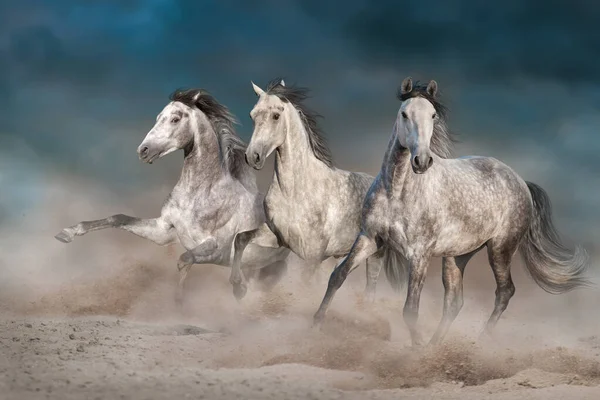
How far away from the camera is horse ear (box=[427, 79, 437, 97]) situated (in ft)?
28.8

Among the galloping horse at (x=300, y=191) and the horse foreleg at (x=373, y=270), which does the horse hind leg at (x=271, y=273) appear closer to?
the galloping horse at (x=300, y=191)

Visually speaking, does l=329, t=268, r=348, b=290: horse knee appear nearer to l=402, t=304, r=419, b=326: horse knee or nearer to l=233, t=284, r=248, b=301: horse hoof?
l=402, t=304, r=419, b=326: horse knee

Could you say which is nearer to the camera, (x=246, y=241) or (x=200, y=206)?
(x=246, y=241)

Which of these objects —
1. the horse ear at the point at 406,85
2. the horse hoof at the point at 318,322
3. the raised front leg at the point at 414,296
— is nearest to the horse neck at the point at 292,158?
the horse ear at the point at 406,85

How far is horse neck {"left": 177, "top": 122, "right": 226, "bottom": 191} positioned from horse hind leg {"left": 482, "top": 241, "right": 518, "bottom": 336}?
3366mm

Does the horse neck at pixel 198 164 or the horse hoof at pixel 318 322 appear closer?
the horse hoof at pixel 318 322

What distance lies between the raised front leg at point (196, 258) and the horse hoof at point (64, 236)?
1.29 meters

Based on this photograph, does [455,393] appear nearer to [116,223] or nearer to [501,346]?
[501,346]

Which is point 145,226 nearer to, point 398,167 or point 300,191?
point 300,191

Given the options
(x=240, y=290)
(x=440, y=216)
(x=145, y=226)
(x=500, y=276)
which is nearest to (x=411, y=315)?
(x=440, y=216)

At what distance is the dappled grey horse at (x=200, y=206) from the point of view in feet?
35.6

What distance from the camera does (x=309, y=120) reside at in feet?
33.4

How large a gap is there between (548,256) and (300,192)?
3011mm

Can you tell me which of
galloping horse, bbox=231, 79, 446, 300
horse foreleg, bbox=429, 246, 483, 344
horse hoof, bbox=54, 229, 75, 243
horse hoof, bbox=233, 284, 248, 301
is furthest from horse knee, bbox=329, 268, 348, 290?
horse hoof, bbox=54, 229, 75, 243
